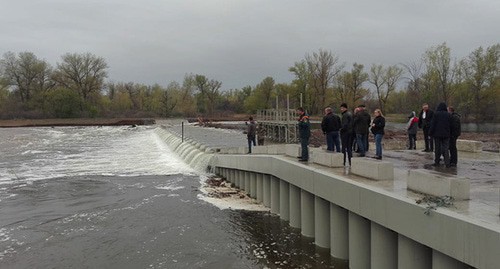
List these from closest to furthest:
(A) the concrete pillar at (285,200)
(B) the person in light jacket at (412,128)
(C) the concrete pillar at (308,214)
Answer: (C) the concrete pillar at (308,214) → (A) the concrete pillar at (285,200) → (B) the person in light jacket at (412,128)

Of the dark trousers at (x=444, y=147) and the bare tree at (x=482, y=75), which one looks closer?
the dark trousers at (x=444, y=147)

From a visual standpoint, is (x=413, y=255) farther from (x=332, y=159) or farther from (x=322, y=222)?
(x=332, y=159)

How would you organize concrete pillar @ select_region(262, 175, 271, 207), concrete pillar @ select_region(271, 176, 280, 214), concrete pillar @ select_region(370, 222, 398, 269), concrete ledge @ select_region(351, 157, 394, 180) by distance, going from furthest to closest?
1. concrete pillar @ select_region(262, 175, 271, 207)
2. concrete pillar @ select_region(271, 176, 280, 214)
3. concrete ledge @ select_region(351, 157, 394, 180)
4. concrete pillar @ select_region(370, 222, 398, 269)

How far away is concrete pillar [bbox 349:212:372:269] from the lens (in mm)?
8703

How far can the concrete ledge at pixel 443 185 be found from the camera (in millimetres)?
7020

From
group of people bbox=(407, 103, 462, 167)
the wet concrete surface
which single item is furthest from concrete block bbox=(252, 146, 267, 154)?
group of people bbox=(407, 103, 462, 167)

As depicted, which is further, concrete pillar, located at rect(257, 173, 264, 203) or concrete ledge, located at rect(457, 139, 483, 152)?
concrete ledge, located at rect(457, 139, 483, 152)

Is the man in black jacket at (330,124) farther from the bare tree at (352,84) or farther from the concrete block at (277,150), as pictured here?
the bare tree at (352,84)

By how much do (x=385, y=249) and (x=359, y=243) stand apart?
Result: 0.91 metres

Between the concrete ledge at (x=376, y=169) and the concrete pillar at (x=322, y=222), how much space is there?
1.26 meters

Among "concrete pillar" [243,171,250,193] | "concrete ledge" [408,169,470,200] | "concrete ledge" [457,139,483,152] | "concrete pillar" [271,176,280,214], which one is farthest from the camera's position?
"concrete pillar" [243,171,250,193]

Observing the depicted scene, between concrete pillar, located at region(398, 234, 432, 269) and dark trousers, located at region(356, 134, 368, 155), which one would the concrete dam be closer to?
concrete pillar, located at region(398, 234, 432, 269)

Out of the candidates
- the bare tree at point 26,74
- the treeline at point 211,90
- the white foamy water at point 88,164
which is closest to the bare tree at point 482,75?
the treeline at point 211,90

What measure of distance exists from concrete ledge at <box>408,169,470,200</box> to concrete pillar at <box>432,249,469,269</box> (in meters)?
1.03
